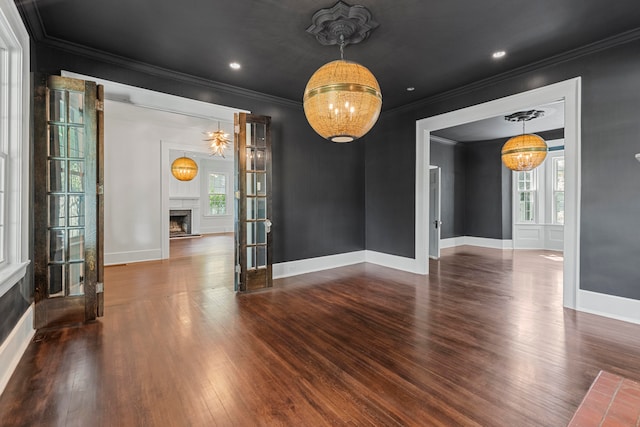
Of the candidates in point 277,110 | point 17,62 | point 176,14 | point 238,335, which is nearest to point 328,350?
point 238,335

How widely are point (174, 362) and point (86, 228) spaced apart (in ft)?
6.12

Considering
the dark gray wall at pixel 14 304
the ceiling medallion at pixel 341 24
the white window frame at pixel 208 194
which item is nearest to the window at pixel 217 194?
the white window frame at pixel 208 194

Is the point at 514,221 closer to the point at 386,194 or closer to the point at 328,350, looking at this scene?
the point at 386,194

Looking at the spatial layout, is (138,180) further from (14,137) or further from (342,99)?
(342,99)

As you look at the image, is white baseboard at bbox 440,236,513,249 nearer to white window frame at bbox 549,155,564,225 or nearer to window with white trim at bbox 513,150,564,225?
window with white trim at bbox 513,150,564,225

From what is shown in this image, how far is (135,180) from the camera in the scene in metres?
6.74

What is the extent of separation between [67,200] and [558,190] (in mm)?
10490

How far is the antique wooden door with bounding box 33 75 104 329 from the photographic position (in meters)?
2.98

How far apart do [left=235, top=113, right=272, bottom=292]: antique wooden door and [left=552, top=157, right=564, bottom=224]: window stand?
802 cm

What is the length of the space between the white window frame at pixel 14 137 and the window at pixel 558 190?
10.5 metres

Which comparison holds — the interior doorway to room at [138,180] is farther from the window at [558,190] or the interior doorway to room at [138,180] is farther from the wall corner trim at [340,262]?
the window at [558,190]

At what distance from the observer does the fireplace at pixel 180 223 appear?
36.8 feet

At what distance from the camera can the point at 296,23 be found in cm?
296

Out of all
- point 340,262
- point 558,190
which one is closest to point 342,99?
point 340,262
